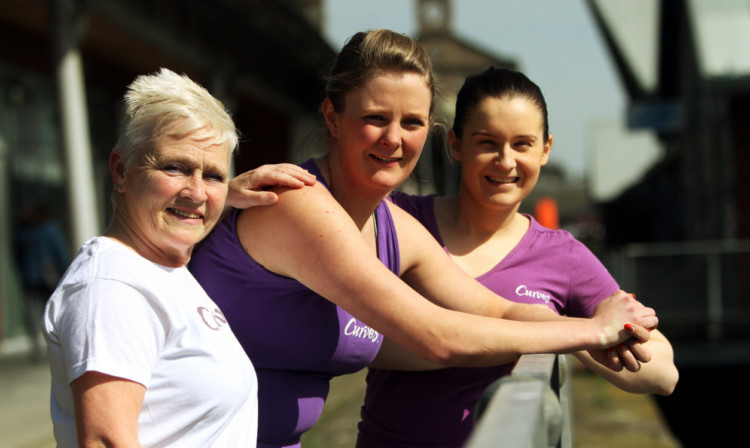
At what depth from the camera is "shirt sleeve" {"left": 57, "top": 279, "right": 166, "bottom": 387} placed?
1.33m

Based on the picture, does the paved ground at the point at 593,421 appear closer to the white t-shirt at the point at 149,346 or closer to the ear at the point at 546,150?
the ear at the point at 546,150

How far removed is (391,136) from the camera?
1947 millimetres

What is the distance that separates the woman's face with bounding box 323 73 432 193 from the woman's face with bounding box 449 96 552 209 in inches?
14.4

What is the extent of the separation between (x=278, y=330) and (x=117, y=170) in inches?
20.1

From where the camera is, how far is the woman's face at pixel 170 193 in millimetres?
1564

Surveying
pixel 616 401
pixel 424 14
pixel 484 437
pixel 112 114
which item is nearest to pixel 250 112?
pixel 112 114

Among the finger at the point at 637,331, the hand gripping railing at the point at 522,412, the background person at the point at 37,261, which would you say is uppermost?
the hand gripping railing at the point at 522,412

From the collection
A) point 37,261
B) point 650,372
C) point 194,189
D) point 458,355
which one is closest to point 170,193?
point 194,189

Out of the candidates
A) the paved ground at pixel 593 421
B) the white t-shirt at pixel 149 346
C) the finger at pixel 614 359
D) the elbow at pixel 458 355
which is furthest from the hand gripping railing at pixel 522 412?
the paved ground at pixel 593 421

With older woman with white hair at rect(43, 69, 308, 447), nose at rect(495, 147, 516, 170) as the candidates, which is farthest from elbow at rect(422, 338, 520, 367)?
nose at rect(495, 147, 516, 170)

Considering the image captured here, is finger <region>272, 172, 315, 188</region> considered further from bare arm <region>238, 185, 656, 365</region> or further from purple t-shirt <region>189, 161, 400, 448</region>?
purple t-shirt <region>189, 161, 400, 448</region>

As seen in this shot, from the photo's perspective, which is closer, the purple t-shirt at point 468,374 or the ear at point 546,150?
the purple t-shirt at point 468,374

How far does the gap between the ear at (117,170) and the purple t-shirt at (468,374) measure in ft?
3.21

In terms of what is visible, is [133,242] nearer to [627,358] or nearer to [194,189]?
[194,189]
